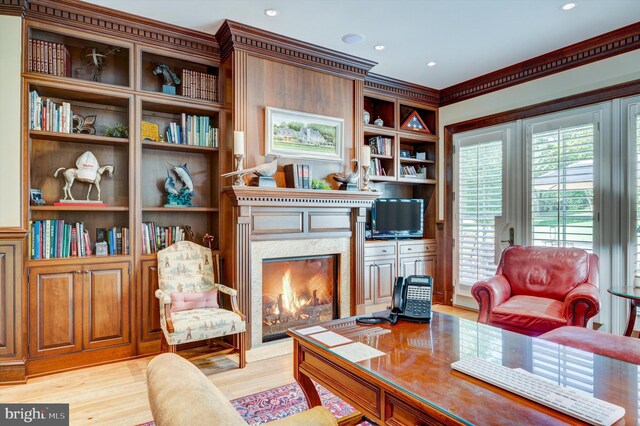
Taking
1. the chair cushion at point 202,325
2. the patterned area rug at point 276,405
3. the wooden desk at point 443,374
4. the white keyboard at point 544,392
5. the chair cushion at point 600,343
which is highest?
the white keyboard at point 544,392

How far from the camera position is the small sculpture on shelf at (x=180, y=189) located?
3635 millimetres

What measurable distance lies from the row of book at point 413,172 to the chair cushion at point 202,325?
316 cm

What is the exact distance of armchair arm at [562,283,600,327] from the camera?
291 cm

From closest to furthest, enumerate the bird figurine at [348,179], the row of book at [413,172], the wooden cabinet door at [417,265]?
1. the bird figurine at [348,179]
2. the wooden cabinet door at [417,265]
3. the row of book at [413,172]

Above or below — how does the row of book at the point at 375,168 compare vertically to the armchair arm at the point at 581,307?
above

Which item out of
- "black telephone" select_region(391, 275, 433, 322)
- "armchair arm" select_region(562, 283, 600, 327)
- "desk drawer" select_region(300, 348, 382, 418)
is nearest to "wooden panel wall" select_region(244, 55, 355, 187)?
"black telephone" select_region(391, 275, 433, 322)

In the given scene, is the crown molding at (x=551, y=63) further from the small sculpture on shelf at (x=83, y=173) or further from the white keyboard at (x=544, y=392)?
the small sculpture on shelf at (x=83, y=173)

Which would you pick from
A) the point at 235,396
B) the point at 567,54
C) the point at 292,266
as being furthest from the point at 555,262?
the point at 235,396

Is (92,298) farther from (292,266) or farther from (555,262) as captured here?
(555,262)

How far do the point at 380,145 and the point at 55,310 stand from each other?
12.5 ft

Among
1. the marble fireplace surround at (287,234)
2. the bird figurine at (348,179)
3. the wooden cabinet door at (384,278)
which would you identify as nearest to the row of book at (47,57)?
the marble fireplace surround at (287,234)

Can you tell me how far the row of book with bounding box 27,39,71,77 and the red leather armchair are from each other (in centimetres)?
395

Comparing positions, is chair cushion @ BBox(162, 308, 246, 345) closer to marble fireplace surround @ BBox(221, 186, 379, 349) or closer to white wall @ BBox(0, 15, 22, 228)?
marble fireplace surround @ BBox(221, 186, 379, 349)

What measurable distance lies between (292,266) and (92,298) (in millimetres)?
1756
